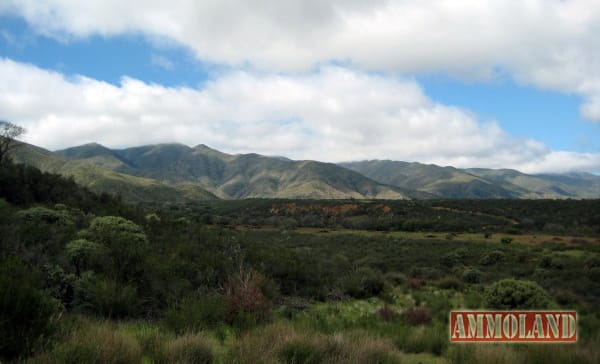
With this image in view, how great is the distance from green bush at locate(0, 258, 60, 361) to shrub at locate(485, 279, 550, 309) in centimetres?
1127

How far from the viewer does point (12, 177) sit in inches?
810

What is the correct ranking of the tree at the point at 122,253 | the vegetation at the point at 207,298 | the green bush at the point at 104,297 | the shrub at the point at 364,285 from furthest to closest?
1. the shrub at the point at 364,285
2. the tree at the point at 122,253
3. the green bush at the point at 104,297
4. the vegetation at the point at 207,298

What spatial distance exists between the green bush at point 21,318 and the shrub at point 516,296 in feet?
37.0

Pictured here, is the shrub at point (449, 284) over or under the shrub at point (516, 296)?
under

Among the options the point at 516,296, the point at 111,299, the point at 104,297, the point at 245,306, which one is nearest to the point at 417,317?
the point at 516,296

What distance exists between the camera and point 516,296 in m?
10.6

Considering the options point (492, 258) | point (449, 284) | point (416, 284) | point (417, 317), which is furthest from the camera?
point (492, 258)

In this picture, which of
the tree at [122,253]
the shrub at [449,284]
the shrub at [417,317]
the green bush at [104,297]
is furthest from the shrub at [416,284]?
the green bush at [104,297]

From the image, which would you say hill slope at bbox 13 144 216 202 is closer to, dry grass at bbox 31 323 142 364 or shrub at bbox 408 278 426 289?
shrub at bbox 408 278 426 289

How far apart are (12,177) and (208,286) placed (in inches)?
669

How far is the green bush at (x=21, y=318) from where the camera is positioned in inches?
166

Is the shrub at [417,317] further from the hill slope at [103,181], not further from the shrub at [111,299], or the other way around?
the hill slope at [103,181]

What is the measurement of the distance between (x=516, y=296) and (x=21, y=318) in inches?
462

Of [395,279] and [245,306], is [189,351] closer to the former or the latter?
[245,306]
